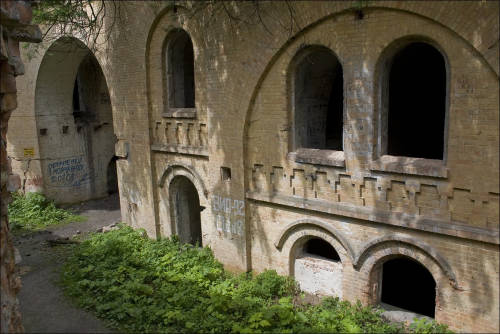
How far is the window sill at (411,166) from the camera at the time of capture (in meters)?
6.29

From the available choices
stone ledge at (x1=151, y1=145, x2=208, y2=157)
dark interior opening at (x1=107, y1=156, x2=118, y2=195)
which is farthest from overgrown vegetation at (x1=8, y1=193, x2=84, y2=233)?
stone ledge at (x1=151, y1=145, x2=208, y2=157)

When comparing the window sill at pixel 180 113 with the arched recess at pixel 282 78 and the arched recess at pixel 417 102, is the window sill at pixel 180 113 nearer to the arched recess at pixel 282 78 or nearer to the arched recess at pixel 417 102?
the arched recess at pixel 282 78

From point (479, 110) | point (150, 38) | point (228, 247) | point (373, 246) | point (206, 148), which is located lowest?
point (228, 247)

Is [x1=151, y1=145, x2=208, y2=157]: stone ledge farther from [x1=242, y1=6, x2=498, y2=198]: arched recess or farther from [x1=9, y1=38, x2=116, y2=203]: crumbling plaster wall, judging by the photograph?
[x1=9, y1=38, x2=116, y2=203]: crumbling plaster wall

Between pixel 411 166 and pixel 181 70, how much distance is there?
6200mm

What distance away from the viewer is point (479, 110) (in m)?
5.85

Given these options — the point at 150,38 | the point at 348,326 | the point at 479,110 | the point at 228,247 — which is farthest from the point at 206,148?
the point at 479,110

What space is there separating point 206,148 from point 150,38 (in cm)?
308

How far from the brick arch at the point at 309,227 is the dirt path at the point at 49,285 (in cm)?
345

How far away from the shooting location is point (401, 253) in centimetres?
683

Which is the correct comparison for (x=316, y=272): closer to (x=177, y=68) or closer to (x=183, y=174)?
(x=183, y=174)

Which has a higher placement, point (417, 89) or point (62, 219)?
point (417, 89)

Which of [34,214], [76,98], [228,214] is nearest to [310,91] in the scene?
[228,214]

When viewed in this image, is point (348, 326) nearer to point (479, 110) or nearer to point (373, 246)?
point (373, 246)
